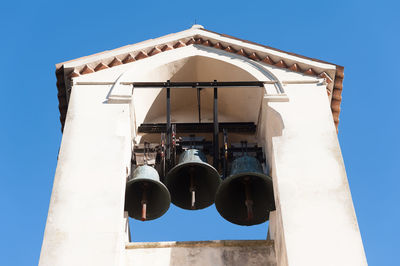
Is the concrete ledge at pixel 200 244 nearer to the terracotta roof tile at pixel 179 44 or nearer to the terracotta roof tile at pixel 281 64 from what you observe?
the terracotta roof tile at pixel 281 64

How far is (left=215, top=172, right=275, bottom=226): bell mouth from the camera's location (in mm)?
11586

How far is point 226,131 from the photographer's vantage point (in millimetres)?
12914

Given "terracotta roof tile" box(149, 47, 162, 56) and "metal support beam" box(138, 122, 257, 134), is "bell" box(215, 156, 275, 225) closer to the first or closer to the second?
"metal support beam" box(138, 122, 257, 134)

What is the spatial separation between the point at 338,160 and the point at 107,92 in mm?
3524

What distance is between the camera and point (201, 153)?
12.2 m

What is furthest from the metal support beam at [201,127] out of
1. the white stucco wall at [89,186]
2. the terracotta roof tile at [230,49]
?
the terracotta roof tile at [230,49]

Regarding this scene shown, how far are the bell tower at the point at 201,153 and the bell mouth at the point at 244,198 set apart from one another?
0.05ft

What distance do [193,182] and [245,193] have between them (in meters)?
0.75

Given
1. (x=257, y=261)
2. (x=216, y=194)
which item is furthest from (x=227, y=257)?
(x=216, y=194)

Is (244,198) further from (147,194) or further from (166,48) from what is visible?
(166,48)

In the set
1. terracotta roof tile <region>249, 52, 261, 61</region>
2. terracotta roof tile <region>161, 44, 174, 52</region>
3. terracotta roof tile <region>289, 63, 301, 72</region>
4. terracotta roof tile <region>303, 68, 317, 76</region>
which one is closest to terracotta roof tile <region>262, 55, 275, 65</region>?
terracotta roof tile <region>249, 52, 261, 61</region>

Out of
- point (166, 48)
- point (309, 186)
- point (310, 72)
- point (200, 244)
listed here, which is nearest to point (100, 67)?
point (166, 48)

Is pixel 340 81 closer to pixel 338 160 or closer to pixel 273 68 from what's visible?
pixel 273 68

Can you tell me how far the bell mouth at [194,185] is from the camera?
12.0 metres
